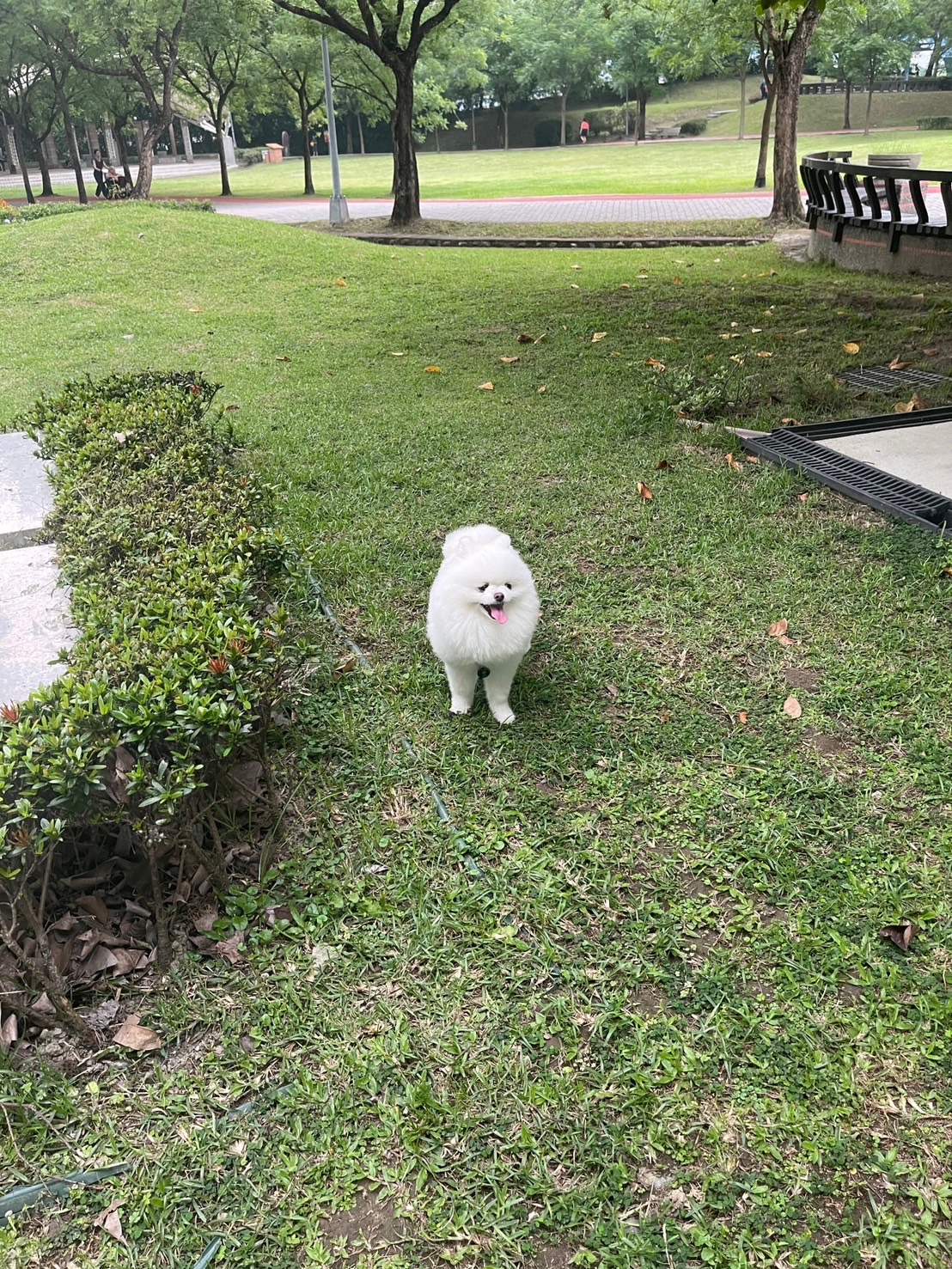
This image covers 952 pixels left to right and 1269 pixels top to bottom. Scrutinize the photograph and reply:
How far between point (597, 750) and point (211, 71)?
3381 centimetres

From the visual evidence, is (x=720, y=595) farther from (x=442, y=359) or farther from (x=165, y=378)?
(x=442, y=359)

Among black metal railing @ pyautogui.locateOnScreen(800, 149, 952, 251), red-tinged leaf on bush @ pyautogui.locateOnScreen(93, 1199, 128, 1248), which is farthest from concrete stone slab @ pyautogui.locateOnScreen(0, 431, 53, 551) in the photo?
black metal railing @ pyautogui.locateOnScreen(800, 149, 952, 251)

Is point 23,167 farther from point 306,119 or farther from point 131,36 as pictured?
point 131,36

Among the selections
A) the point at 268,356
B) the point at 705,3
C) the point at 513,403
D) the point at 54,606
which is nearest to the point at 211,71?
the point at 705,3

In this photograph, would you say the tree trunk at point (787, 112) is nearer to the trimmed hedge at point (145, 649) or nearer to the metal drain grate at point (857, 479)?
the metal drain grate at point (857, 479)

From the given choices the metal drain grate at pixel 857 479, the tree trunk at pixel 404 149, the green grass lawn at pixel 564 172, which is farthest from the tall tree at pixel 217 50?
the metal drain grate at pixel 857 479

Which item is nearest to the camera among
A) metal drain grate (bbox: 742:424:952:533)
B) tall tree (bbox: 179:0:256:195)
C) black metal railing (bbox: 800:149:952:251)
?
metal drain grate (bbox: 742:424:952:533)

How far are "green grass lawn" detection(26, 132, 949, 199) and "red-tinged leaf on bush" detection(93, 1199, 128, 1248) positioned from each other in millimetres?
28694

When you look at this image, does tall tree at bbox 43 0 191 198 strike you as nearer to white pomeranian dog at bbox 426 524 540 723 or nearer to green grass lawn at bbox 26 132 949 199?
green grass lawn at bbox 26 132 949 199

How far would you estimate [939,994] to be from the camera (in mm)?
2207

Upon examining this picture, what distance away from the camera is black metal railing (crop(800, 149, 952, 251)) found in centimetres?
952

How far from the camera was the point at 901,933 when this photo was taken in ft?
7.72

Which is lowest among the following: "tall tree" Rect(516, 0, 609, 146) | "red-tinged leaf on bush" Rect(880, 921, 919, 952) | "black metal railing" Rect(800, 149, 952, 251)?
"red-tinged leaf on bush" Rect(880, 921, 919, 952)

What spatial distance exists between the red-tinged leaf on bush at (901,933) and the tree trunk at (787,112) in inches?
608
